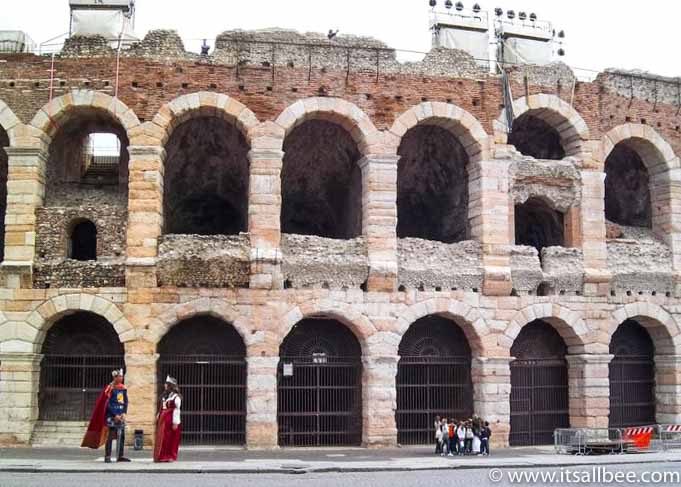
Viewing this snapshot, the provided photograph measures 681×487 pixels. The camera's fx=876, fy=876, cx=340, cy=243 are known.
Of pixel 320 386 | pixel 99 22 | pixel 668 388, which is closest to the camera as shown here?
pixel 320 386

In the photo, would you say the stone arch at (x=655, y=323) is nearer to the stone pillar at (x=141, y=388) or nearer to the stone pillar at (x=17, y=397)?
the stone pillar at (x=141, y=388)

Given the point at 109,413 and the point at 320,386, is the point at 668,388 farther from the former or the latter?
the point at 109,413

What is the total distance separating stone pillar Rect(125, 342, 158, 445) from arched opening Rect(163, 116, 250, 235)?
13.1 feet

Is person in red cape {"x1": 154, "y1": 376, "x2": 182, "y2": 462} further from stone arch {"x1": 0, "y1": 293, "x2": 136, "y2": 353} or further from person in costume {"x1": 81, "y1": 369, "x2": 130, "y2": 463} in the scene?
stone arch {"x1": 0, "y1": 293, "x2": 136, "y2": 353}

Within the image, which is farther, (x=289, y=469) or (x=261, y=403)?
(x=261, y=403)

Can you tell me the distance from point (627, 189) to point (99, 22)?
15742mm

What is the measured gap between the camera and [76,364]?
21.2m

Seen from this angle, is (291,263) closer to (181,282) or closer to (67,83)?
(181,282)

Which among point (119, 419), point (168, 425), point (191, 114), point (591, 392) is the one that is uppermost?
point (191, 114)

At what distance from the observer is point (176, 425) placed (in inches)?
599

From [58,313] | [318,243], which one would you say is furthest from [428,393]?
[58,313]

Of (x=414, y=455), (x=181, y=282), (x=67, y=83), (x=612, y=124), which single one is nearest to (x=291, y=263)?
(x=181, y=282)

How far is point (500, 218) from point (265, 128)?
249 inches
